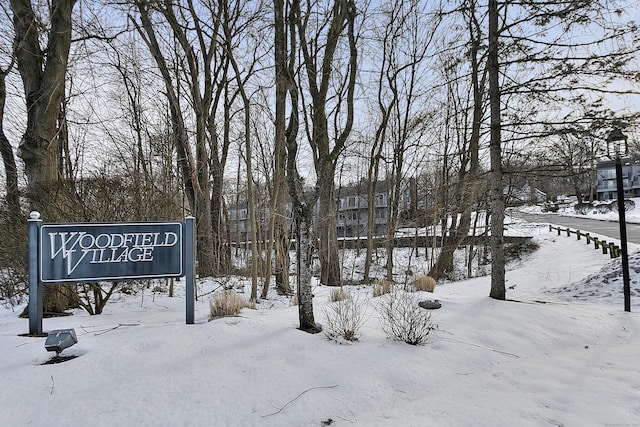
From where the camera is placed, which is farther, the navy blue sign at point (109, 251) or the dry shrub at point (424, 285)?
the dry shrub at point (424, 285)

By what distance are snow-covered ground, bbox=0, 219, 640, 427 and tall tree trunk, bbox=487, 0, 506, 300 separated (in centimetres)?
145

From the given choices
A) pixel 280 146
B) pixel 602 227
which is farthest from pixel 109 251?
pixel 602 227

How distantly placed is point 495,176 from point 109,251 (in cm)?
623

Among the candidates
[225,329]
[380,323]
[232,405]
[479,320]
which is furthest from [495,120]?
[232,405]

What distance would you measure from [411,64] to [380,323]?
10913mm

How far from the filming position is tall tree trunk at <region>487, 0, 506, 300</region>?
20.3ft

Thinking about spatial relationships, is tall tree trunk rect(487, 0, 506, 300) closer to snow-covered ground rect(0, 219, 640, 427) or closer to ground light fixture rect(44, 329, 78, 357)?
snow-covered ground rect(0, 219, 640, 427)

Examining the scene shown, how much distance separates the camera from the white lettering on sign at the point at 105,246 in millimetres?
3629

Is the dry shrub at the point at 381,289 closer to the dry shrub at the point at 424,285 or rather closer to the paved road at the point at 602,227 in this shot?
the dry shrub at the point at 424,285

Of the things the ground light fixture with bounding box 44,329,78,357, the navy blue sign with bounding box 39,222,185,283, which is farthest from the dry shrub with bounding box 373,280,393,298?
the ground light fixture with bounding box 44,329,78,357

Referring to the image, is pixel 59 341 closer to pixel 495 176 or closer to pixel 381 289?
pixel 381 289

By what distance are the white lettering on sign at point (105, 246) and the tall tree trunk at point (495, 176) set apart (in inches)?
215

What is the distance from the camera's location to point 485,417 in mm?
2482

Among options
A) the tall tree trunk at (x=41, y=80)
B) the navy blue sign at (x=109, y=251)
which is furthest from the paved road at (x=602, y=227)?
the tall tree trunk at (x=41, y=80)
